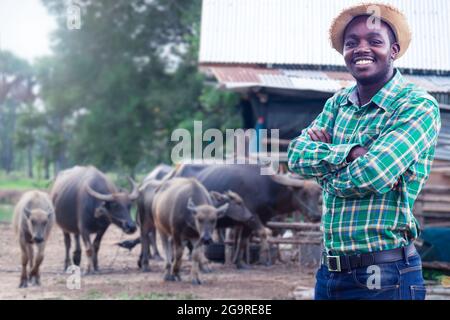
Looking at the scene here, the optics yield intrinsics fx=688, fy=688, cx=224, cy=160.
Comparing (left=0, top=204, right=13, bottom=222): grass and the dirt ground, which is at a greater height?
(left=0, top=204, right=13, bottom=222): grass

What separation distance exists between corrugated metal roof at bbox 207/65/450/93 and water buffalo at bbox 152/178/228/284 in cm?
153

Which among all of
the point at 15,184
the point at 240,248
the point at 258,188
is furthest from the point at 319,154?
the point at 15,184

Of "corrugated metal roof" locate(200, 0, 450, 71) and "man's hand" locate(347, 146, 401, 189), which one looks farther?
"corrugated metal roof" locate(200, 0, 450, 71)

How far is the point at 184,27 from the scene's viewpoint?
21.0m

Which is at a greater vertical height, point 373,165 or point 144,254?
point 373,165

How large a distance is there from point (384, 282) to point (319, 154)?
0.59m

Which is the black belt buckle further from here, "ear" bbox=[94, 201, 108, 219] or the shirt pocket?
"ear" bbox=[94, 201, 108, 219]

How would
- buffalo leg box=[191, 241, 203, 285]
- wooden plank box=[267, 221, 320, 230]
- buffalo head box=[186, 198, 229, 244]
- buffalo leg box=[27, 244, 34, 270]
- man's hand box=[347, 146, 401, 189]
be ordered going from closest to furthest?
man's hand box=[347, 146, 401, 189], buffalo leg box=[27, 244, 34, 270], buffalo head box=[186, 198, 229, 244], buffalo leg box=[191, 241, 203, 285], wooden plank box=[267, 221, 320, 230]

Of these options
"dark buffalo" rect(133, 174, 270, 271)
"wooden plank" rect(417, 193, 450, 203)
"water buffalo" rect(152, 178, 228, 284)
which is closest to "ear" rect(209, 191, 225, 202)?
"dark buffalo" rect(133, 174, 270, 271)

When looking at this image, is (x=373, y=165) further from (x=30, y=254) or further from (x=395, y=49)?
(x=30, y=254)

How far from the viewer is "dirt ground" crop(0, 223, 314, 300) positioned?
772cm

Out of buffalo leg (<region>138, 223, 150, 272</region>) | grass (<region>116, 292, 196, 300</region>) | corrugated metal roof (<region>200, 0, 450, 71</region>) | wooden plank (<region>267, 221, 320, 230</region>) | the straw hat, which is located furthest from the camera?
buffalo leg (<region>138, 223, 150, 272</region>)

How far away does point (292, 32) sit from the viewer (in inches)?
312

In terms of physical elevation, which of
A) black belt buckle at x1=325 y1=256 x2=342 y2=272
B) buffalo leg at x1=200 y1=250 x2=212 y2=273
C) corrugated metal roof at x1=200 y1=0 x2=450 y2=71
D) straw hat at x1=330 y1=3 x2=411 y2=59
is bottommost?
buffalo leg at x1=200 y1=250 x2=212 y2=273
